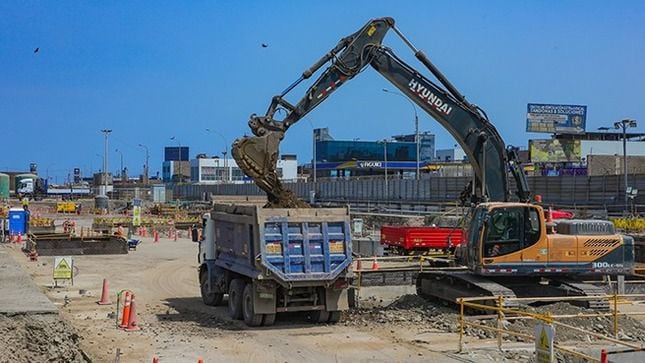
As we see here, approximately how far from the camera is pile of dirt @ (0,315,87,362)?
11547 mm

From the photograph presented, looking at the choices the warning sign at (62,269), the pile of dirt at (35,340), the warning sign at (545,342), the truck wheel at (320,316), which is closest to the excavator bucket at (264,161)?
the truck wheel at (320,316)

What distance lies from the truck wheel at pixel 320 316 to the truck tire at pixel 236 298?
1724 mm

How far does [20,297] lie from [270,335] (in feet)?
16.5

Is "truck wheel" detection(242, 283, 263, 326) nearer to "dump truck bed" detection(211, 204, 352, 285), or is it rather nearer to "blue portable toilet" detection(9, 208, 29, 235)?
"dump truck bed" detection(211, 204, 352, 285)

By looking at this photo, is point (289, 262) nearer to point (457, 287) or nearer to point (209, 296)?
point (209, 296)

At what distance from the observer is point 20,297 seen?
14289 millimetres

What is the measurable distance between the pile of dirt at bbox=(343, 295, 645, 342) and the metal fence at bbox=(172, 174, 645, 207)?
32.9 m

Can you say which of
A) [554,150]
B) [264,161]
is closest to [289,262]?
[264,161]

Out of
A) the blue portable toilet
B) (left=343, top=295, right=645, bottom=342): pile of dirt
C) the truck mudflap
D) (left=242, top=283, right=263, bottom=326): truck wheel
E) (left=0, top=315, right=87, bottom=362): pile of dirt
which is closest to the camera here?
(left=0, top=315, right=87, bottom=362): pile of dirt

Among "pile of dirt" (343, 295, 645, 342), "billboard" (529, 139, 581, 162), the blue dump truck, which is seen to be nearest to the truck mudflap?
the blue dump truck

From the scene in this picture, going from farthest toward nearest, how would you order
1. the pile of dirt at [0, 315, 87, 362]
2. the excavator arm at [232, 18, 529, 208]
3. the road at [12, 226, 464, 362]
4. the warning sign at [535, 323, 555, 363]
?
1. the excavator arm at [232, 18, 529, 208]
2. the road at [12, 226, 464, 362]
3. the pile of dirt at [0, 315, 87, 362]
4. the warning sign at [535, 323, 555, 363]

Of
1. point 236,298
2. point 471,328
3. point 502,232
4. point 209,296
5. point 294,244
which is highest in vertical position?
point 502,232

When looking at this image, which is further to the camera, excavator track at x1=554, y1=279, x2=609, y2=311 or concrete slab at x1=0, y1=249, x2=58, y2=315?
excavator track at x1=554, y1=279, x2=609, y2=311

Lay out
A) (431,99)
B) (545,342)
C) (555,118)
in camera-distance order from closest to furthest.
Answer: (545,342) < (431,99) < (555,118)
